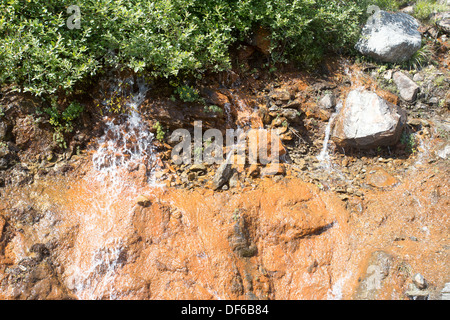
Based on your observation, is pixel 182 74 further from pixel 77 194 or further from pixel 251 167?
pixel 77 194

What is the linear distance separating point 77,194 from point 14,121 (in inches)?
66.1

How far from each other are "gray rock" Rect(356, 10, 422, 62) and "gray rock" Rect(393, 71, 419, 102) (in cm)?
50

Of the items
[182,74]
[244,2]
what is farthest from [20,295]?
[244,2]

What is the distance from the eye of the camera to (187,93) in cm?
606

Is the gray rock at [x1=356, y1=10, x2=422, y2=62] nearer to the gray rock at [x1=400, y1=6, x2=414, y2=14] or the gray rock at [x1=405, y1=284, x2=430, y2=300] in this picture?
the gray rock at [x1=400, y1=6, x2=414, y2=14]

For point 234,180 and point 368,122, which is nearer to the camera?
point 234,180

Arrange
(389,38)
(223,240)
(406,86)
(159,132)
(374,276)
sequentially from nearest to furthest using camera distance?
1. (374,276)
2. (223,240)
3. (159,132)
4. (406,86)
5. (389,38)

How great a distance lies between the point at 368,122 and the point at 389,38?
8.21ft

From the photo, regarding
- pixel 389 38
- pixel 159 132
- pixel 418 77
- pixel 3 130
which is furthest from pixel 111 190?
pixel 418 77

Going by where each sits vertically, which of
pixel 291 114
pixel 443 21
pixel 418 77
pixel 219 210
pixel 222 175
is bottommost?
pixel 219 210

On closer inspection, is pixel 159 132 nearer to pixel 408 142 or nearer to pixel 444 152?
pixel 408 142

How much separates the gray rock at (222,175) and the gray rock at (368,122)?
2.33 metres

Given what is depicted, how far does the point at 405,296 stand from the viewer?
4402 millimetres

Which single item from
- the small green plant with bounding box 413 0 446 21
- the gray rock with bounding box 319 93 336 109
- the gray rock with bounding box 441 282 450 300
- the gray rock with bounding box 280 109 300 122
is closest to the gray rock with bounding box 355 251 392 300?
the gray rock with bounding box 441 282 450 300
